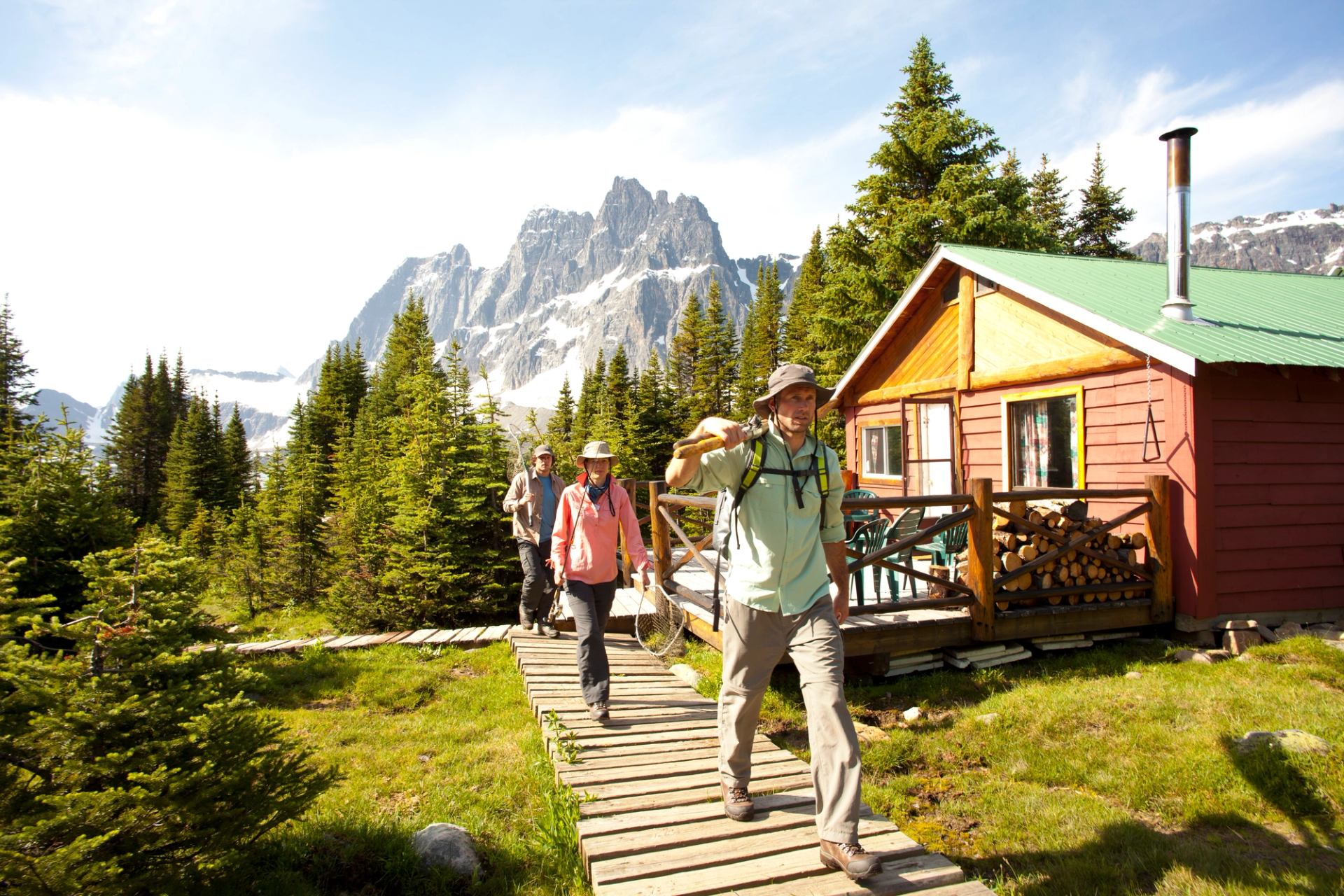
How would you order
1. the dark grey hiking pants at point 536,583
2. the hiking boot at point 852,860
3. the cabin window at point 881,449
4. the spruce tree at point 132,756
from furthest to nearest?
the cabin window at point 881,449 → the dark grey hiking pants at point 536,583 → the hiking boot at point 852,860 → the spruce tree at point 132,756

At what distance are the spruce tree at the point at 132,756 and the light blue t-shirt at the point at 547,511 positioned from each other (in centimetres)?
464

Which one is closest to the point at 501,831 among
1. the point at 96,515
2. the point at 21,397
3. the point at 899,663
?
the point at 899,663

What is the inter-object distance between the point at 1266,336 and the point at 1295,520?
6.75ft

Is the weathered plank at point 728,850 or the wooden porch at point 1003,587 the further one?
the wooden porch at point 1003,587

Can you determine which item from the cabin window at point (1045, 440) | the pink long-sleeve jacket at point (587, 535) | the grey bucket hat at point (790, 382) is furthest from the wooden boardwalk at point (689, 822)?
the cabin window at point (1045, 440)

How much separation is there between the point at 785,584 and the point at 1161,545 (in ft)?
20.2

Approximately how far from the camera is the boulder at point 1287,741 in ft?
15.3

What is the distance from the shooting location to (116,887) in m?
2.77

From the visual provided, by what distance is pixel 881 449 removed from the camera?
530 inches

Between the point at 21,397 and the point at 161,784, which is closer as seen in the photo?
the point at 161,784

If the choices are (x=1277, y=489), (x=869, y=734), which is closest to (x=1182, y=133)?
(x=1277, y=489)

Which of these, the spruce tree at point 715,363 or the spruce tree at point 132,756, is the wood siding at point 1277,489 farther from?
the spruce tree at point 715,363

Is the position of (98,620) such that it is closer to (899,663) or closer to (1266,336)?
(899,663)

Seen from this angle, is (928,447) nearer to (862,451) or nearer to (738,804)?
(862,451)
